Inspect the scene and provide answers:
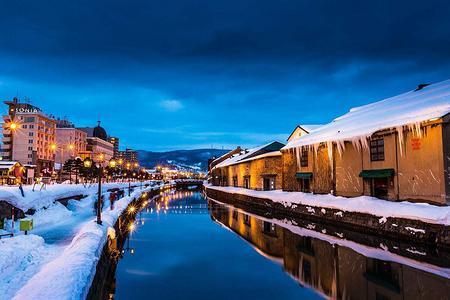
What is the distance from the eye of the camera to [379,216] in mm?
19953

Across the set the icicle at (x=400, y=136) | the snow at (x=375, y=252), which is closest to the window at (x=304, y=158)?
the snow at (x=375, y=252)

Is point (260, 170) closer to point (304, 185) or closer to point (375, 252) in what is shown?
point (304, 185)

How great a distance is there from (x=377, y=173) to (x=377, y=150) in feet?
5.77

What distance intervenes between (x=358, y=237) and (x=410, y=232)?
9.68 feet

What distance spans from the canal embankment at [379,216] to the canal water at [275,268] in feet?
3.51

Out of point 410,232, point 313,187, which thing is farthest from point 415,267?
point 313,187

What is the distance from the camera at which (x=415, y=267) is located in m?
13.3

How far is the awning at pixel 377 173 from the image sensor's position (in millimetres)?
23922

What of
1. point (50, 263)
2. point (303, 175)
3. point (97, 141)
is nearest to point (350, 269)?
point (50, 263)

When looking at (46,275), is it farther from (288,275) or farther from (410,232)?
(410,232)

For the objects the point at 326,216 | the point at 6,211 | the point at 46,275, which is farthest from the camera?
the point at 326,216

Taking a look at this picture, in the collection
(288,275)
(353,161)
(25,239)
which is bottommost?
(288,275)

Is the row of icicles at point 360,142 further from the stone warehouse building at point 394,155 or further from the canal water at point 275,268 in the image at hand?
the canal water at point 275,268

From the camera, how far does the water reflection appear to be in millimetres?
11039
